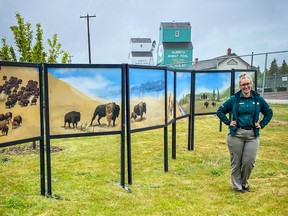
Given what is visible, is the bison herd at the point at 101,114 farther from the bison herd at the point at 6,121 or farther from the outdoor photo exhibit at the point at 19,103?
the bison herd at the point at 6,121

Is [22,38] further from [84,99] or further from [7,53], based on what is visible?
Answer: [84,99]

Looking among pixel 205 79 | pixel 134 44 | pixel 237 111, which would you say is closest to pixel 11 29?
pixel 205 79

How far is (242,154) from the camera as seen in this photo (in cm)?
507

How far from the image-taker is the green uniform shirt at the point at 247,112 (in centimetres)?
495

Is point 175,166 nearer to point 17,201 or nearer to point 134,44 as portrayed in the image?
point 17,201

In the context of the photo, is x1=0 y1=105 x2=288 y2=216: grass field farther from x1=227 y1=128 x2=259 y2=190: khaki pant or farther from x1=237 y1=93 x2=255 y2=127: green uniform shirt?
x1=237 y1=93 x2=255 y2=127: green uniform shirt

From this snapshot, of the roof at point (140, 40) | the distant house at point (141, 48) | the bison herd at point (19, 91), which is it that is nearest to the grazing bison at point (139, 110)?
the bison herd at point (19, 91)

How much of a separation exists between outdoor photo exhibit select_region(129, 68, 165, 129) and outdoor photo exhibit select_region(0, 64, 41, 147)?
172 centimetres

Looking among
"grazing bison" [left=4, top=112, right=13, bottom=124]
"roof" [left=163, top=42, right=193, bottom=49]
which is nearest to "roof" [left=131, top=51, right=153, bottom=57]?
"roof" [left=163, top=42, right=193, bottom=49]

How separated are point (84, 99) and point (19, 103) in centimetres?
109

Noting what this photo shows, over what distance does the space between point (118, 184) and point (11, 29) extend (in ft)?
27.9

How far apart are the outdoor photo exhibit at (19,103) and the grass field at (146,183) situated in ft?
3.62

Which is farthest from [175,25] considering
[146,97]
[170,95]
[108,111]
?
[108,111]

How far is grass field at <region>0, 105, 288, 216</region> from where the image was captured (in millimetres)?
4395
